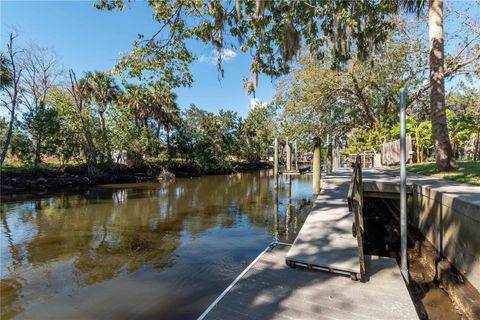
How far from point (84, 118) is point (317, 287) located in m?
23.8

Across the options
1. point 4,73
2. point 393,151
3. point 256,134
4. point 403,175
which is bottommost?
point 403,175

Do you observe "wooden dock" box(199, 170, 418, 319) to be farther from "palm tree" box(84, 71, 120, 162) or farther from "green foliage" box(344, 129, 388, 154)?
"palm tree" box(84, 71, 120, 162)

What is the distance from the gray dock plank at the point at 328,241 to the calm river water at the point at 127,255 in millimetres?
1722

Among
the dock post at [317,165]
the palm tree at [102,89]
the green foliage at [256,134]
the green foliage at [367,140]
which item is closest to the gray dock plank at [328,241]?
the dock post at [317,165]

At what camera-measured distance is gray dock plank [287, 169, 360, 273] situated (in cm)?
402

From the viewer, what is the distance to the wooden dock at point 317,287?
313cm

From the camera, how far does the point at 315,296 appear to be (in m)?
3.42

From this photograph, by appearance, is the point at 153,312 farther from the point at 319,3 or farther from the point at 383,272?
the point at 319,3

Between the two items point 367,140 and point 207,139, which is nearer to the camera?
point 367,140

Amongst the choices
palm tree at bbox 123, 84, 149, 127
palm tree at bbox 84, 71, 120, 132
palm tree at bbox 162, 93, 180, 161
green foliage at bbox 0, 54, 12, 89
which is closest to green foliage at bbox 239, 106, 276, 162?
palm tree at bbox 162, 93, 180, 161

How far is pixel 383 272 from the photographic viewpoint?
12.9ft

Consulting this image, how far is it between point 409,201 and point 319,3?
18.7 feet

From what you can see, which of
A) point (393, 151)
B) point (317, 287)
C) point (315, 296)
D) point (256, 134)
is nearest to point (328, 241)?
point (317, 287)

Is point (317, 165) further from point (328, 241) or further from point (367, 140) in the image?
point (367, 140)
